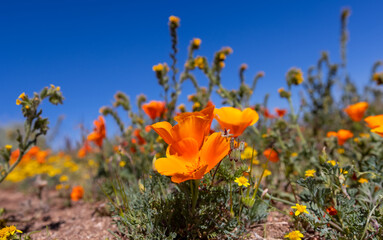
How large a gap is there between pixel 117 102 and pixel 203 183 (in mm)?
2312

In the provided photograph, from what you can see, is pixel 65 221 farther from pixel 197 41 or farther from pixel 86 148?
pixel 197 41

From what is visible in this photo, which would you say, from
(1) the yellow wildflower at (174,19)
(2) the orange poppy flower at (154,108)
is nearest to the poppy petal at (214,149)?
(2) the orange poppy flower at (154,108)

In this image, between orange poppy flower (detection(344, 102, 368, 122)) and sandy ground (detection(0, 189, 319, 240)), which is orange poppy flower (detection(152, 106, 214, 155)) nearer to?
sandy ground (detection(0, 189, 319, 240))

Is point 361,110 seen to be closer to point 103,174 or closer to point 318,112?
point 318,112

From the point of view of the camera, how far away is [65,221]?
2.39 metres

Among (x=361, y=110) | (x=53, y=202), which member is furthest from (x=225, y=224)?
(x=53, y=202)

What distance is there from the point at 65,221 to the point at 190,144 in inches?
74.2

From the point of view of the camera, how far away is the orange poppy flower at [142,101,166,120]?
282 centimetres

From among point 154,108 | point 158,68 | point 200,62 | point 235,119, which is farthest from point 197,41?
point 235,119

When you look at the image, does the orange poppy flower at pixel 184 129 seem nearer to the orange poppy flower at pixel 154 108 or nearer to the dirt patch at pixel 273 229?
the dirt patch at pixel 273 229

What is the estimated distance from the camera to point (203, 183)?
1.43 meters

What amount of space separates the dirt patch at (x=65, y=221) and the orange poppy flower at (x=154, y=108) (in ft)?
3.51

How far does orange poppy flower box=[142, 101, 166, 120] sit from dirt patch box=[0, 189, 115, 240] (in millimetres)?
1071

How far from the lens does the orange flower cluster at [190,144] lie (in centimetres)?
116
